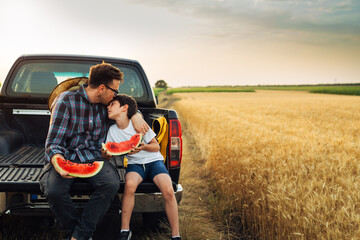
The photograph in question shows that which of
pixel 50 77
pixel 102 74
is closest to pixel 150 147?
pixel 102 74

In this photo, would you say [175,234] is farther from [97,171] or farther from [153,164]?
[97,171]

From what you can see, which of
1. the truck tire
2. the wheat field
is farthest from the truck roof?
the wheat field

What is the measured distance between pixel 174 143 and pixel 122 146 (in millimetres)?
556

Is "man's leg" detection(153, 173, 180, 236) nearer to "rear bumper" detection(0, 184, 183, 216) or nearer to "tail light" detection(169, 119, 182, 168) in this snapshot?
"rear bumper" detection(0, 184, 183, 216)

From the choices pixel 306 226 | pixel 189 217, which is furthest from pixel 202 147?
pixel 306 226

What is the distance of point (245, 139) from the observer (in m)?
6.49

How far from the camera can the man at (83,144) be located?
9.03 feet

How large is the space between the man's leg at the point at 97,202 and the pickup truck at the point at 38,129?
12 cm

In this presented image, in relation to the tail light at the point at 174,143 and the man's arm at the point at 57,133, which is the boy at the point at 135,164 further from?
the man's arm at the point at 57,133

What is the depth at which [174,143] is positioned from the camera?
129 inches

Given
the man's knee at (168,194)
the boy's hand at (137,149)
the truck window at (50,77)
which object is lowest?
the man's knee at (168,194)

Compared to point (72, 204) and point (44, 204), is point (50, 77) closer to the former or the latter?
point (44, 204)

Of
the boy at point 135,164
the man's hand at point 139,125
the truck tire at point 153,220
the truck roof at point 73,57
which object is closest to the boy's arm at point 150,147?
the boy at point 135,164

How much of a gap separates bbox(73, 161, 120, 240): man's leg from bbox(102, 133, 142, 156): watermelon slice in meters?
0.18
